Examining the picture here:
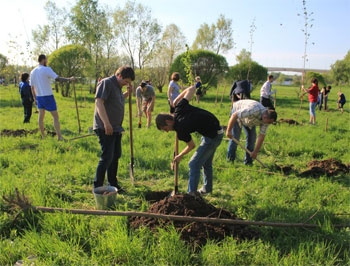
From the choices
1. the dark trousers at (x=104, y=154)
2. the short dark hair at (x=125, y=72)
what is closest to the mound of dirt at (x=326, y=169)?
the dark trousers at (x=104, y=154)

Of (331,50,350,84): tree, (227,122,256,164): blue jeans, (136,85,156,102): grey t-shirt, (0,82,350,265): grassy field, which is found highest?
(331,50,350,84): tree

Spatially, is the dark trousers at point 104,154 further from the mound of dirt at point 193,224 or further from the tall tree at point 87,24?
the tall tree at point 87,24

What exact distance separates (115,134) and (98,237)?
163 cm

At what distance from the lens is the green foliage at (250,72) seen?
25203 mm

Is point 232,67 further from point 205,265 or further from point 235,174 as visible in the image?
point 205,265

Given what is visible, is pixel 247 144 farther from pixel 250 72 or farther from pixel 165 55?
pixel 165 55

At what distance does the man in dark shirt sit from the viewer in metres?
3.82

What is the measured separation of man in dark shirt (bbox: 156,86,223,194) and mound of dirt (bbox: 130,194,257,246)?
637mm

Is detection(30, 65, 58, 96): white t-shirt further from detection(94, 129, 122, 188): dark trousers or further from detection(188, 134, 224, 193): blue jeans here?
detection(188, 134, 224, 193): blue jeans

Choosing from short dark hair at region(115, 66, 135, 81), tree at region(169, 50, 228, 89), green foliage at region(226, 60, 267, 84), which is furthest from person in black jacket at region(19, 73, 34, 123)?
green foliage at region(226, 60, 267, 84)

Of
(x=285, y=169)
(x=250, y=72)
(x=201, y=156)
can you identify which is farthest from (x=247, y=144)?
(x=250, y=72)

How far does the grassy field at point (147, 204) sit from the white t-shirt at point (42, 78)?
113 centimetres

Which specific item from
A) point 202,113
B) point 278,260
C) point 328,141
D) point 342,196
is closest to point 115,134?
point 202,113

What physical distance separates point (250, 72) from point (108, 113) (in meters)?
22.6
